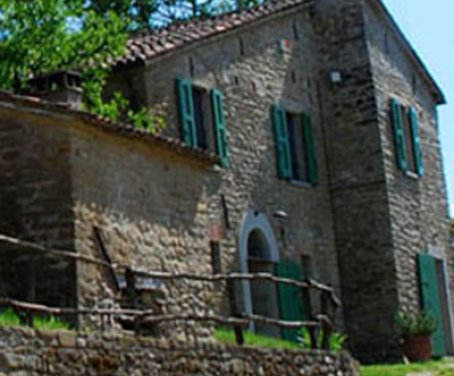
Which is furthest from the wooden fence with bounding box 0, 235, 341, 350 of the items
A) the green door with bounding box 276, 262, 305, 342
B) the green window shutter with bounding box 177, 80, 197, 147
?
the green window shutter with bounding box 177, 80, 197, 147

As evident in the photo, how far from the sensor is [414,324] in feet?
76.4

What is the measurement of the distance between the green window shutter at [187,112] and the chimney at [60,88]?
361cm

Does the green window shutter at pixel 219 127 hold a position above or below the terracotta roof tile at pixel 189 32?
below

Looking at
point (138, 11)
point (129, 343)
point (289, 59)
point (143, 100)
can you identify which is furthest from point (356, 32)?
point (129, 343)

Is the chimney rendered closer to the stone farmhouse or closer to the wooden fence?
the stone farmhouse

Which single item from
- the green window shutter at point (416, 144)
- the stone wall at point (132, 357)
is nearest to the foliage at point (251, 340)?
the stone wall at point (132, 357)

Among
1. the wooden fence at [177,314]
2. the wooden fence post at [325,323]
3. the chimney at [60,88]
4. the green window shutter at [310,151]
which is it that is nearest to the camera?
the wooden fence at [177,314]

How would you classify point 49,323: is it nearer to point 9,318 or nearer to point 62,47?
point 9,318

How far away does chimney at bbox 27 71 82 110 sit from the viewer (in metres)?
16.1

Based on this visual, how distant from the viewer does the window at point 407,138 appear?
24.7m

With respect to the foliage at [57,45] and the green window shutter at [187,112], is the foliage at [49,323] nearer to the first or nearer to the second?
the foliage at [57,45]

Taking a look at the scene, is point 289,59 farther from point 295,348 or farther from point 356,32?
point 295,348

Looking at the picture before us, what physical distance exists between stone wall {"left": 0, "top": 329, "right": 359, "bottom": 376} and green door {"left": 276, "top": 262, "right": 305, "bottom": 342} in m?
5.15

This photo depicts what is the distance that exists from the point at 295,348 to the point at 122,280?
2378 mm
